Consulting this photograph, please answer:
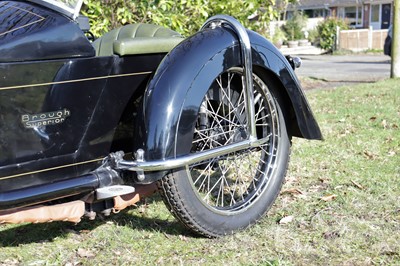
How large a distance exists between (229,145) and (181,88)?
45 cm

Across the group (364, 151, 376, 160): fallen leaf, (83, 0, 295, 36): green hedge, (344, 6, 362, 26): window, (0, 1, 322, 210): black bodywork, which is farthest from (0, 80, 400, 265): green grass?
(344, 6, 362, 26): window

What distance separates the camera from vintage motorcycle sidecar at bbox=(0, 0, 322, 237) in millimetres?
2703

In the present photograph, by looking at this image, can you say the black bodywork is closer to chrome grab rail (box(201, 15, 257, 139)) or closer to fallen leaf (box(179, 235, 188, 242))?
chrome grab rail (box(201, 15, 257, 139))

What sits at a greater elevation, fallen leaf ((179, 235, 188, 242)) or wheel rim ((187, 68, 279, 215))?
wheel rim ((187, 68, 279, 215))

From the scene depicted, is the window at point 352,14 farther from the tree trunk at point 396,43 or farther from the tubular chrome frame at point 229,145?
the tubular chrome frame at point 229,145

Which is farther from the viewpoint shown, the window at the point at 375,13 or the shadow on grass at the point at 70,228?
the window at the point at 375,13

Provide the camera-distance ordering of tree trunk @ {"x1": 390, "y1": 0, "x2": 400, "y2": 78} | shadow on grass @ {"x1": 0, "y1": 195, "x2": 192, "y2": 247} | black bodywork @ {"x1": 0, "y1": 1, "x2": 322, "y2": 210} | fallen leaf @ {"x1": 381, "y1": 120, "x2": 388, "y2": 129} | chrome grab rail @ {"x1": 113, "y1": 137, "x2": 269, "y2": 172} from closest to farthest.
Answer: black bodywork @ {"x1": 0, "y1": 1, "x2": 322, "y2": 210}
chrome grab rail @ {"x1": 113, "y1": 137, "x2": 269, "y2": 172}
shadow on grass @ {"x1": 0, "y1": 195, "x2": 192, "y2": 247}
fallen leaf @ {"x1": 381, "y1": 120, "x2": 388, "y2": 129}
tree trunk @ {"x1": 390, "y1": 0, "x2": 400, "y2": 78}

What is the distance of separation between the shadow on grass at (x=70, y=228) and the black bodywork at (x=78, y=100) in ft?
1.89

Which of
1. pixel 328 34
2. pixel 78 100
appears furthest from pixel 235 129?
pixel 328 34

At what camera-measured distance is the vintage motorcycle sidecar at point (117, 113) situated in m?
2.70

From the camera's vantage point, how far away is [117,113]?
3.04m

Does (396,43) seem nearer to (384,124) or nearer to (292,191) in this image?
(384,124)

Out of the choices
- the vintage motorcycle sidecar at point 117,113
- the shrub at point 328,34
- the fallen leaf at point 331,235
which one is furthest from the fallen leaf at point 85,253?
the shrub at point 328,34

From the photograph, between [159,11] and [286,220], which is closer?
[286,220]
